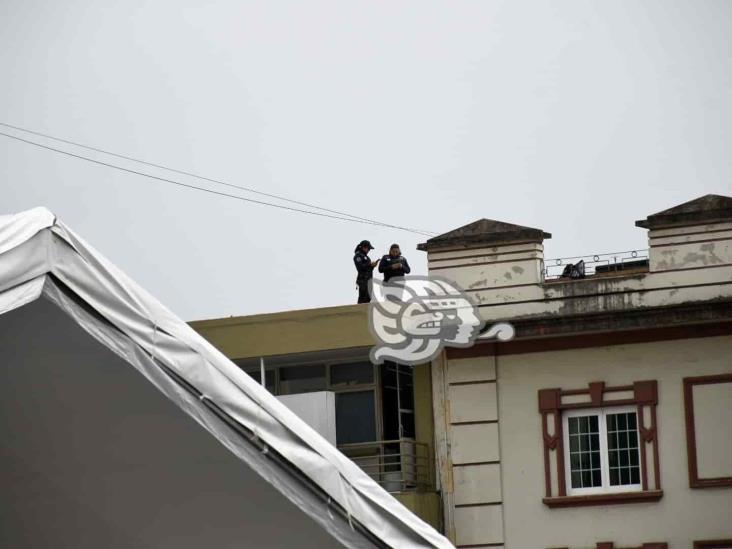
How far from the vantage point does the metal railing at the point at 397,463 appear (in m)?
24.6

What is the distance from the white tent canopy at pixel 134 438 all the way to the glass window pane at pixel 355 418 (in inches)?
624

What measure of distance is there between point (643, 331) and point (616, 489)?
2.40 meters

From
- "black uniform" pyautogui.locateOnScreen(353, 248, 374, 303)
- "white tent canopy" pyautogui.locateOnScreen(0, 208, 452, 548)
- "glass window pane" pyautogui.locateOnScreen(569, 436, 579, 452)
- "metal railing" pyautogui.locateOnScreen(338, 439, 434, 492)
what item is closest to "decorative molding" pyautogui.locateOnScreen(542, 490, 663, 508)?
"glass window pane" pyautogui.locateOnScreen(569, 436, 579, 452)

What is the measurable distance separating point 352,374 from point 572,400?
13.2 ft

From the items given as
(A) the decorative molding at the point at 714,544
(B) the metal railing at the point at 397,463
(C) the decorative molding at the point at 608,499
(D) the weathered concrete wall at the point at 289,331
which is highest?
(D) the weathered concrete wall at the point at 289,331

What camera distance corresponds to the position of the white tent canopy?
7836mm

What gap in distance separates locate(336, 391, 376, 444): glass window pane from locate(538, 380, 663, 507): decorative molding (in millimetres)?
3150

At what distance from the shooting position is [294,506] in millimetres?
8812

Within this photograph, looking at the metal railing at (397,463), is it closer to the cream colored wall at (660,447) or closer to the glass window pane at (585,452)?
the cream colored wall at (660,447)

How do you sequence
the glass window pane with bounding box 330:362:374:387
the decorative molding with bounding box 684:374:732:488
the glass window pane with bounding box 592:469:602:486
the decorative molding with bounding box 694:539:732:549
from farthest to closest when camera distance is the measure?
the glass window pane with bounding box 330:362:374:387, the glass window pane with bounding box 592:469:602:486, the decorative molding with bounding box 684:374:732:488, the decorative molding with bounding box 694:539:732:549

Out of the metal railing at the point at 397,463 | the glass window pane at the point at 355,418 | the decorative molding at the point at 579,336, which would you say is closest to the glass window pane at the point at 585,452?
the decorative molding at the point at 579,336

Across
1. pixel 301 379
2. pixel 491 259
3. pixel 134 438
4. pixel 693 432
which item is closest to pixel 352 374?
pixel 301 379

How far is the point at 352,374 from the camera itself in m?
26.0

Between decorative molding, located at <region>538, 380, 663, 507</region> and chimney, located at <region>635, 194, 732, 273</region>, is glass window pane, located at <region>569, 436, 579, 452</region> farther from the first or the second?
chimney, located at <region>635, 194, 732, 273</region>
